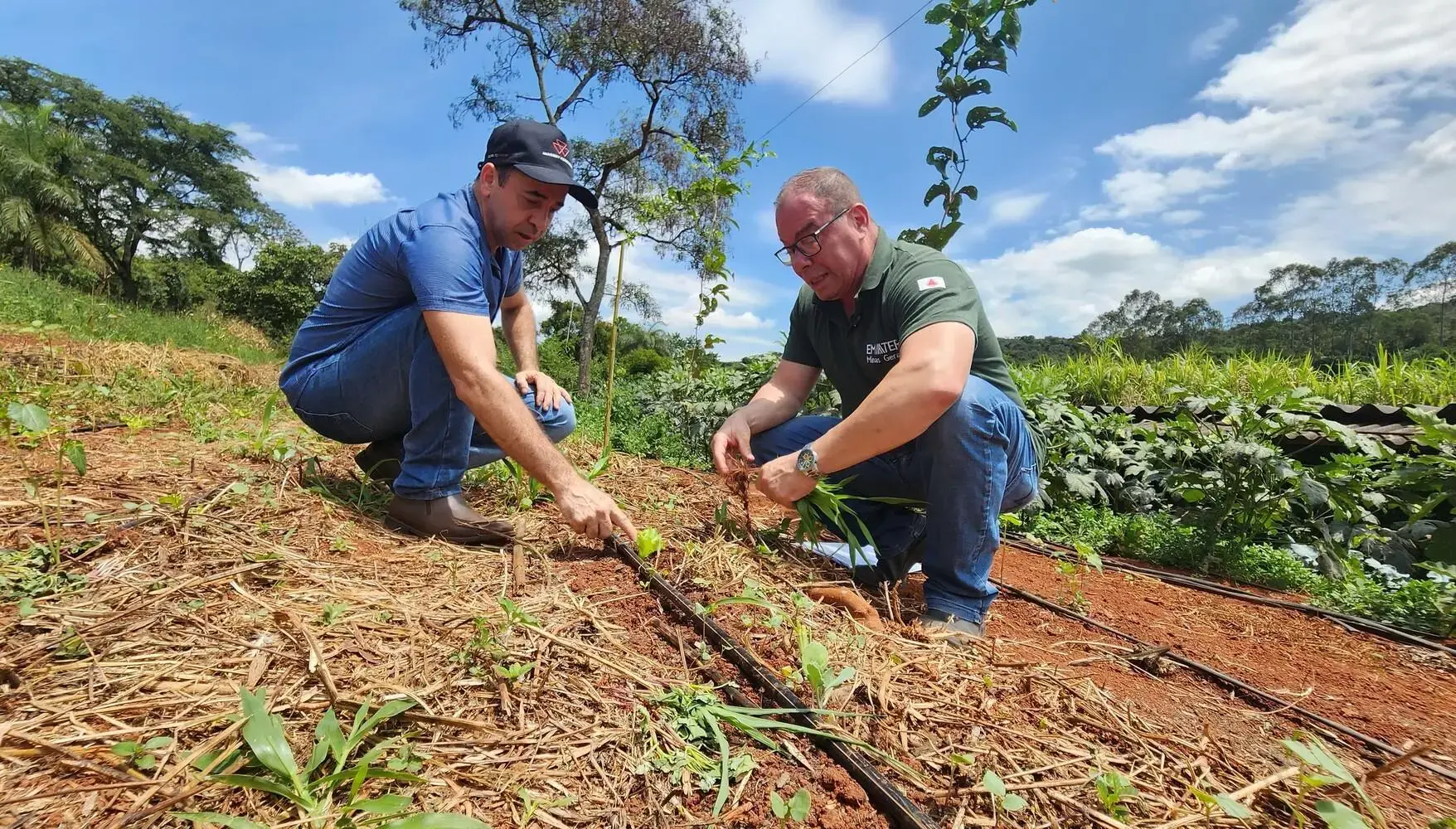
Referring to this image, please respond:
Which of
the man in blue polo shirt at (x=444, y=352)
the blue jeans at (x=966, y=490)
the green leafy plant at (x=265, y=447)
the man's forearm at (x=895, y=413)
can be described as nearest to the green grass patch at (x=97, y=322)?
the green leafy plant at (x=265, y=447)

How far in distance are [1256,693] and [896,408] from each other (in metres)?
1.17

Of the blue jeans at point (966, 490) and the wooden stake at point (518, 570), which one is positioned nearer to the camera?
the wooden stake at point (518, 570)

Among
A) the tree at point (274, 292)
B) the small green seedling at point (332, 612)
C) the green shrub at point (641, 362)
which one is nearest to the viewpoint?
the small green seedling at point (332, 612)

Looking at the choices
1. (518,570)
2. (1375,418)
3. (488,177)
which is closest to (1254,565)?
(1375,418)

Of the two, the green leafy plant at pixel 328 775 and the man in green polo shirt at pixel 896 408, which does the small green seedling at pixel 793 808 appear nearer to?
the green leafy plant at pixel 328 775

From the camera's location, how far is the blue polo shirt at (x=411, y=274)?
77.5 inches

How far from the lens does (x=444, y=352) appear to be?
75.5 inches

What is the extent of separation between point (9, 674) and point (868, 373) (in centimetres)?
216

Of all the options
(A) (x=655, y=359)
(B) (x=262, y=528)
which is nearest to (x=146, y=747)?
(B) (x=262, y=528)

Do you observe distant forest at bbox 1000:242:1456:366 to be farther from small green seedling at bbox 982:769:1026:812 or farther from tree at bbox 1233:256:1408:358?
small green seedling at bbox 982:769:1026:812

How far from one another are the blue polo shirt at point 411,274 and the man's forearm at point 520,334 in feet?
1.06

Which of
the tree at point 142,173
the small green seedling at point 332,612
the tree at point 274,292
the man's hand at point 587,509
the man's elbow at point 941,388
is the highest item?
the tree at point 142,173

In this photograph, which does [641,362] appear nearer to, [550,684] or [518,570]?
[518,570]

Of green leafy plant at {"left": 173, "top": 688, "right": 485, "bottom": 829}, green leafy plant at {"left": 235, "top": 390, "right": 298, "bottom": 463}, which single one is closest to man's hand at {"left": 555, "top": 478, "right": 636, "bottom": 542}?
green leafy plant at {"left": 173, "top": 688, "right": 485, "bottom": 829}
